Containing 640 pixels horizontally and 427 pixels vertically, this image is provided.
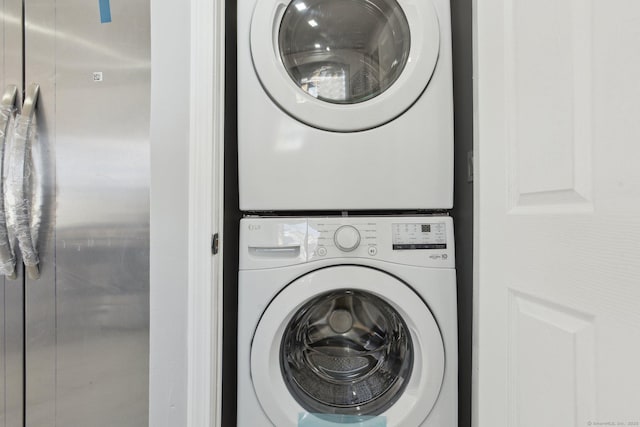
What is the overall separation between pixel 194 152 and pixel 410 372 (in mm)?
813

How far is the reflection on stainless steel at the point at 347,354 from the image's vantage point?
87 cm

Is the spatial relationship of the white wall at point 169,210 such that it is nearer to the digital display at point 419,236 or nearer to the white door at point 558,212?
the digital display at point 419,236

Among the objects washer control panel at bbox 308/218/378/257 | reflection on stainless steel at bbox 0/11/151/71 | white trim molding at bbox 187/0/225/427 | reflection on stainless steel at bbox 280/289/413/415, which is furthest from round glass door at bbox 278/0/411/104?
reflection on stainless steel at bbox 280/289/413/415

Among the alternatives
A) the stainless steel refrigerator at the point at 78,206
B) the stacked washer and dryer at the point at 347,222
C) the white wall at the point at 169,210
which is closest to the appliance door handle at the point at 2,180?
the stainless steel refrigerator at the point at 78,206

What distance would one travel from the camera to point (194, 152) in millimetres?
785

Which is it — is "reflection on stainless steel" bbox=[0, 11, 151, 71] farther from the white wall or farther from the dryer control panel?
the dryer control panel

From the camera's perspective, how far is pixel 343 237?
841 millimetres

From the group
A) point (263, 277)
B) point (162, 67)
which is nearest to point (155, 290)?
point (263, 277)

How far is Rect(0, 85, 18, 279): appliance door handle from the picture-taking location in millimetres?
958

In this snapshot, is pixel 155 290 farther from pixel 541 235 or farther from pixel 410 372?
pixel 541 235

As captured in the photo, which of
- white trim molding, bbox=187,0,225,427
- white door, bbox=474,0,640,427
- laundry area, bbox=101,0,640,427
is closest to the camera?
white door, bbox=474,0,640,427

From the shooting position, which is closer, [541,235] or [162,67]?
[541,235]

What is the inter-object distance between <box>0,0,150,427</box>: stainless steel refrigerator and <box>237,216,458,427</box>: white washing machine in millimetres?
385

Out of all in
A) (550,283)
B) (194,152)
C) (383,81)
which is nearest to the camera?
(550,283)
